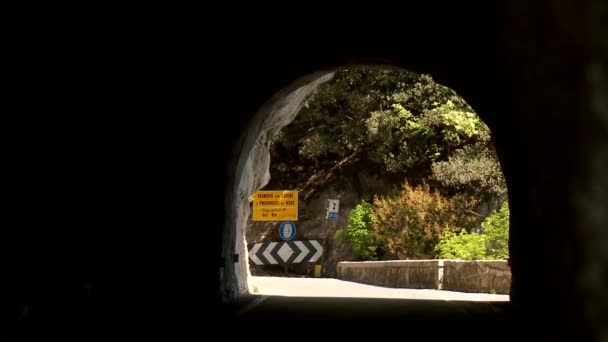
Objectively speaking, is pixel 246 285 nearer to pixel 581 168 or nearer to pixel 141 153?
pixel 141 153

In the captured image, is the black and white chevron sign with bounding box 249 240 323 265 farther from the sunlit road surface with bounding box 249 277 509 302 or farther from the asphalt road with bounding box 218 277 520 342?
the asphalt road with bounding box 218 277 520 342

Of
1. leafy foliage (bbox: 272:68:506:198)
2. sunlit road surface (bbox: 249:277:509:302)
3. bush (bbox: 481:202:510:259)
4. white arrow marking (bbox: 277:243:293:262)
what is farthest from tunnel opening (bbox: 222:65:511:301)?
sunlit road surface (bbox: 249:277:509:302)

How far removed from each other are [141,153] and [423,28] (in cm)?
341

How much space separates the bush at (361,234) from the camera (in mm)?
34844

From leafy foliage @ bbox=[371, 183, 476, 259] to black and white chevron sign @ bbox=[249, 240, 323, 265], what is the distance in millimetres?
6016

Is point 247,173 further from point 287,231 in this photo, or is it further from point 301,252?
point 287,231

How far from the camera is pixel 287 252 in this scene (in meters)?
23.4

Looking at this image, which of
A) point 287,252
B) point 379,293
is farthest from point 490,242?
point 379,293

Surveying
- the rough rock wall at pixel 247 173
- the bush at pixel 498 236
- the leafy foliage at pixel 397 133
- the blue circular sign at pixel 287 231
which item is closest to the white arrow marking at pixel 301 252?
the blue circular sign at pixel 287 231

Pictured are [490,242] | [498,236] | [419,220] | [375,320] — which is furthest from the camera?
[419,220]

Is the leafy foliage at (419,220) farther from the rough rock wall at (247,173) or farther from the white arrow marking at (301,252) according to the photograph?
the rough rock wall at (247,173)

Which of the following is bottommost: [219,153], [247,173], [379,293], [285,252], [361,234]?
[379,293]

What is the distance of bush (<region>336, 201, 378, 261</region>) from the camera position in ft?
114

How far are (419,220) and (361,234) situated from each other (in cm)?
635
